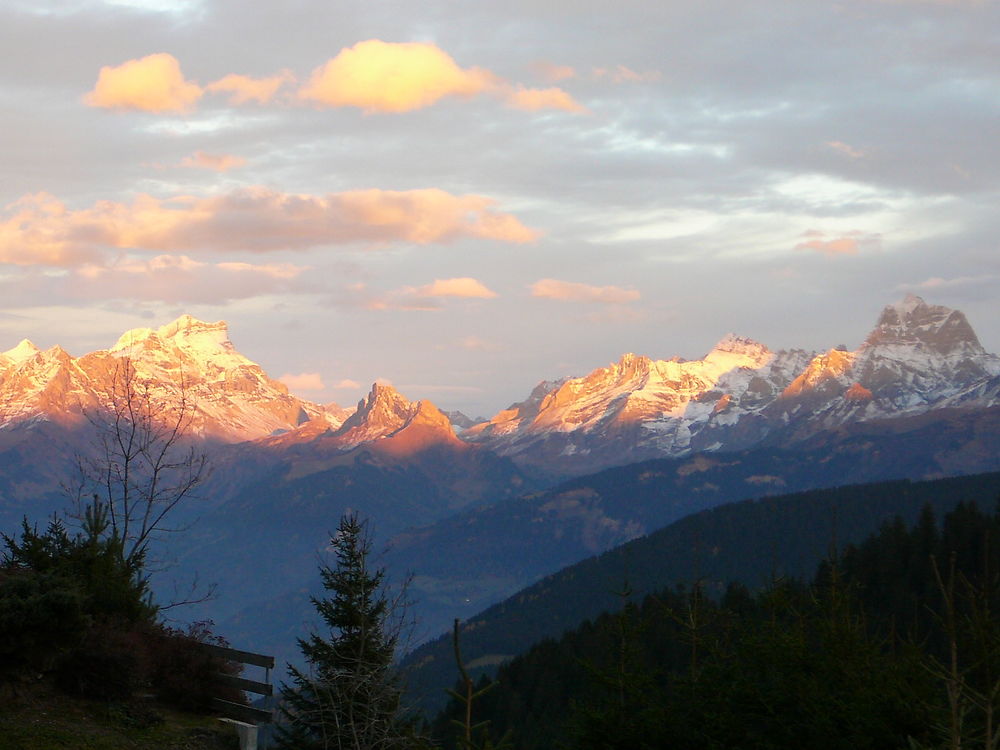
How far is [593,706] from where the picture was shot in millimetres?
43406

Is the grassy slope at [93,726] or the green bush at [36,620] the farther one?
the green bush at [36,620]

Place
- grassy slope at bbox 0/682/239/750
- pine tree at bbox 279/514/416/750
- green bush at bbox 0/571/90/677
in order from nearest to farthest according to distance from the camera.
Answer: grassy slope at bbox 0/682/239/750 < green bush at bbox 0/571/90/677 < pine tree at bbox 279/514/416/750

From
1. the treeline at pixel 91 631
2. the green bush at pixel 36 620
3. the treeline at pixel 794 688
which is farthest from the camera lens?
the treeline at pixel 794 688

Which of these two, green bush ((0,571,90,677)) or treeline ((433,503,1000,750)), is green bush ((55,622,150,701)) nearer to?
green bush ((0,571,90,677))

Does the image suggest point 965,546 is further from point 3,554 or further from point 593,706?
point 3,554

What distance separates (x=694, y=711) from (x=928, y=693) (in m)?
7.43

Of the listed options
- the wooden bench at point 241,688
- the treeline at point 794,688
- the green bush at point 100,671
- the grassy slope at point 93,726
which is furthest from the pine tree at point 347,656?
the green bush at point 100,671

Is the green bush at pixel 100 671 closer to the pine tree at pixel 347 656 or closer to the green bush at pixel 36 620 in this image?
the green bush at pixel 36 620

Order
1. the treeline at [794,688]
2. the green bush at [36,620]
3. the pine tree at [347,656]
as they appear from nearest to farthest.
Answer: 1. the green bush at [36,620]
2. the treeline at [794,688]
3. the pine tree at [347,656]

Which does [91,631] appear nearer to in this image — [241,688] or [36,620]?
[36,620]

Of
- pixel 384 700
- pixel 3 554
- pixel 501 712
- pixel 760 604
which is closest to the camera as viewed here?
pixel 384 700

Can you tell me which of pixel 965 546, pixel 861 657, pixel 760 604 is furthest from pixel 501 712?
pixel 861 657

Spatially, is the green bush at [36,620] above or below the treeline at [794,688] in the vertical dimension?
above

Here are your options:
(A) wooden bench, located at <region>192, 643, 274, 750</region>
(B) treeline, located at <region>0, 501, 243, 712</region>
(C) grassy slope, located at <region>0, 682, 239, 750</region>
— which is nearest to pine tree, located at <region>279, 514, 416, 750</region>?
(A) wooden bench, located at <region>192, 643, 274, 750</region>
